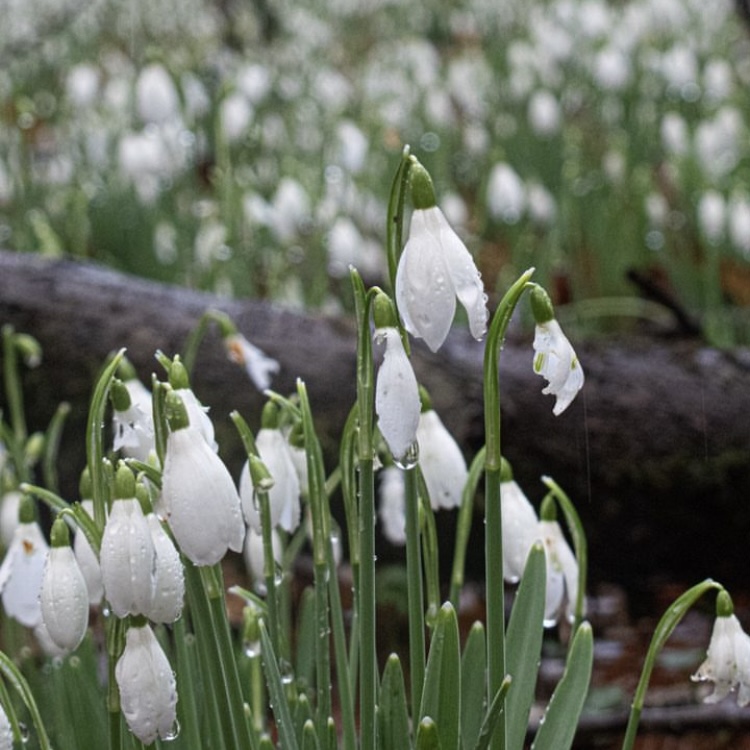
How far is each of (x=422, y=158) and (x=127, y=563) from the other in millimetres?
3824

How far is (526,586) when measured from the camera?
4.56 ft

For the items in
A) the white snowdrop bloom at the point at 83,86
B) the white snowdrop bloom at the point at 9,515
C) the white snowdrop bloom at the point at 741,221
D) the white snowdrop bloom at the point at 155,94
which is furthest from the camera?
the white snowdrop bloom at the point at 83,86

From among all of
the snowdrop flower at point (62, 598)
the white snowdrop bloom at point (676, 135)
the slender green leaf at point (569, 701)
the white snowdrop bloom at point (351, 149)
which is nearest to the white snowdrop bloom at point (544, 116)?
the white snowdrop bloom at point (676, 135)

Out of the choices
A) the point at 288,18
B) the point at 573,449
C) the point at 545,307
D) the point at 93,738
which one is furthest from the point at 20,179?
the point at 288,18

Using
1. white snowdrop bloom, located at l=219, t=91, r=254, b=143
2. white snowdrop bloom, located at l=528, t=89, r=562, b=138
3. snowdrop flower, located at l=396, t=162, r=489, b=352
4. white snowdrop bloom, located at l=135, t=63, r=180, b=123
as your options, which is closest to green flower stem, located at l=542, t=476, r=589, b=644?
snowdrop flower, located at l=396, t=162, r=489, b=352

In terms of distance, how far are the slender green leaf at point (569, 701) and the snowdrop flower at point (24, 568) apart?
56cm

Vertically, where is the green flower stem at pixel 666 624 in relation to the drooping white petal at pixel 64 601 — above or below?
below

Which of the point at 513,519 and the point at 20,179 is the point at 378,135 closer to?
the point at 20,179

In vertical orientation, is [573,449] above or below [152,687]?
below

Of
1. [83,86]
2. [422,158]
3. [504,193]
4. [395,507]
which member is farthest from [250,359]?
[83,86]

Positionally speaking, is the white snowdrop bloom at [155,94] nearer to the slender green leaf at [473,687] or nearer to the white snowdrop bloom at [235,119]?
the white snowdrop bloom at [235,119]

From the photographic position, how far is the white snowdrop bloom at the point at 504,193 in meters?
4.23

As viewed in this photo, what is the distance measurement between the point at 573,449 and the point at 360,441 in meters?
1.63

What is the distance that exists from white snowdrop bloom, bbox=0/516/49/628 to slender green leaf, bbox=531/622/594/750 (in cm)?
56
